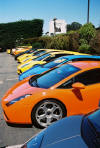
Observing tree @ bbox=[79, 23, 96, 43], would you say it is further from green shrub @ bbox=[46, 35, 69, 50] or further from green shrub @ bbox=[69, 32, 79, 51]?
green shrub @ bbox=[46, 35, 69, 50]

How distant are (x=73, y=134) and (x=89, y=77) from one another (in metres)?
2.39

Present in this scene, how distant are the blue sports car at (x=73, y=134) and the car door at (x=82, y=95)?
1497 millimetres

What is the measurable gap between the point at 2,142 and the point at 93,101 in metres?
2.06

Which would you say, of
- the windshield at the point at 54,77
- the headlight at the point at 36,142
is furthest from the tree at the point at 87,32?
the headlight at the point at 36,142

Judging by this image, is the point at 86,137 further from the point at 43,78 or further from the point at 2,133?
the point at 43,78

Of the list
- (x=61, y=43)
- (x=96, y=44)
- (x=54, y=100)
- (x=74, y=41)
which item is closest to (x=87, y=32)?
(x=74, y=41)

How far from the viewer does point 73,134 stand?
2.42 metres

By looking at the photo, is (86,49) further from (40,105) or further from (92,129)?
(92,129)

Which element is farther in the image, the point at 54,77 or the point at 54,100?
the point at 54,77

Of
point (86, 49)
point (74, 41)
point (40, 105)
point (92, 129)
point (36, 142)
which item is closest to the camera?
point (92, 129)

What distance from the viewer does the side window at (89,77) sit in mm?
4590

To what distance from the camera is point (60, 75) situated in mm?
4984

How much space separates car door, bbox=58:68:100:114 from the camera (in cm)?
442

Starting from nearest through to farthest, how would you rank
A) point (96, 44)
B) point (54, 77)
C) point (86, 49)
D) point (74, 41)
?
point (54, 77) < point (96, 44) < point (86, 49) < point (74, 41)
